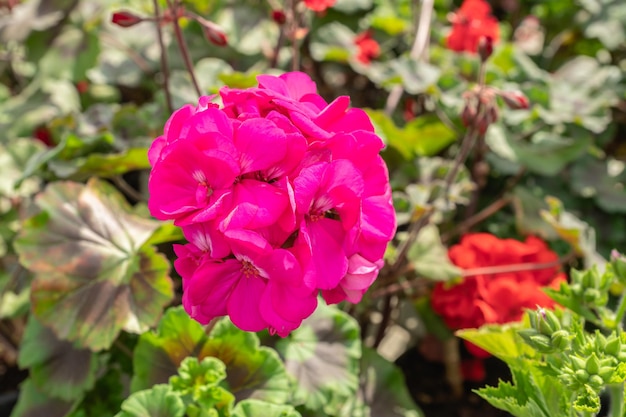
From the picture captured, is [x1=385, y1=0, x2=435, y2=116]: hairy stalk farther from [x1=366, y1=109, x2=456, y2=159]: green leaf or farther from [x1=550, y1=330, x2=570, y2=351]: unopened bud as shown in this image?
[x1=550, y1=330, x2=570, y2=351]: unopened bud

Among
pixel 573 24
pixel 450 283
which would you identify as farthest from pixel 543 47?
pixel 450 283

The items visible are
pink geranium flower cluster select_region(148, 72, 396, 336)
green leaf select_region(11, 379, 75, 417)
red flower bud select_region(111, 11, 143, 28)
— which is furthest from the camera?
green leaf select_region(11, 379, 75, 417)

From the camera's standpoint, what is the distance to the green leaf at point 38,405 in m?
1.26

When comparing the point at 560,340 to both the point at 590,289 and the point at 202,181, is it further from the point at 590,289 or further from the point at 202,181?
the point at 202,181

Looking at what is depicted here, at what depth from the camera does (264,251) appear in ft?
2.35

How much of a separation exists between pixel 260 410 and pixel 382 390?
1.53 ft

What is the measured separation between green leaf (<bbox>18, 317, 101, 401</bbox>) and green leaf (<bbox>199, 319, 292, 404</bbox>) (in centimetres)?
28

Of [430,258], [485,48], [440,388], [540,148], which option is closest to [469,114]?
[485,48]

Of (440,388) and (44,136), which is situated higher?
(44,136)

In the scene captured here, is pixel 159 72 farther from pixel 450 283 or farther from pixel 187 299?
pixel 187 299

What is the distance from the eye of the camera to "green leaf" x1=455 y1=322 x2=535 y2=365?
38.5 inches

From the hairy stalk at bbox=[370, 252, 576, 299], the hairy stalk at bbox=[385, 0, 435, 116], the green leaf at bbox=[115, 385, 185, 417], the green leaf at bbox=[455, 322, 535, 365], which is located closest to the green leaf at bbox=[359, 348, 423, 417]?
the hairy stalk at bbox=[370, 252, 576, 299]

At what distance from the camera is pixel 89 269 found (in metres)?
1.19

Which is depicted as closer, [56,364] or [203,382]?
[203,382]
